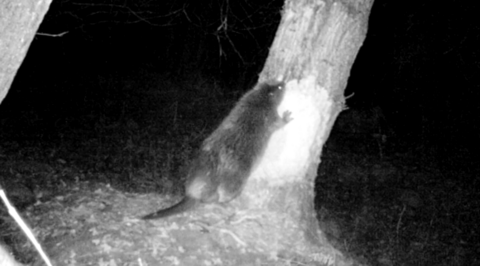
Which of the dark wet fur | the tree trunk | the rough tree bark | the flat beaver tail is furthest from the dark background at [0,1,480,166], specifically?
the tree trunk

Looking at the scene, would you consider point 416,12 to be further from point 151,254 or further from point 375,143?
point 151,254

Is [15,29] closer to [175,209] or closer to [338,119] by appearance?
[175,209]

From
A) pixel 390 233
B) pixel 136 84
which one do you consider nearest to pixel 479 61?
pixel 390 233

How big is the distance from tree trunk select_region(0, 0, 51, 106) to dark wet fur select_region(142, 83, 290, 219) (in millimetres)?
2542

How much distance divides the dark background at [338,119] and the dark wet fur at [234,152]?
1.24 metres

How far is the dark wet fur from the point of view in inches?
197

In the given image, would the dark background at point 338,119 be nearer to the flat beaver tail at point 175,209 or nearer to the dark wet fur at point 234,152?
the dark wet fur at point 234,152

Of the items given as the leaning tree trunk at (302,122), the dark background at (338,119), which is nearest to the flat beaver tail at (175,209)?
the leaning tree trunk at (302,122)

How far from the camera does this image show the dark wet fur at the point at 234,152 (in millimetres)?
5012

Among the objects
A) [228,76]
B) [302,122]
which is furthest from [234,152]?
[228,76]

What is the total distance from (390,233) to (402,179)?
3.42m

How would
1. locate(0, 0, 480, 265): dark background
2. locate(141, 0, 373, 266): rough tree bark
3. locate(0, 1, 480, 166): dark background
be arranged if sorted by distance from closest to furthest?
locate(141, 0, 373, 266): rough tree bark < locate(0, 0, 480, 265): dark background < locate(0, 1, 480, 166): dark background

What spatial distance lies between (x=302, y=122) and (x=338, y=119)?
11449 mm

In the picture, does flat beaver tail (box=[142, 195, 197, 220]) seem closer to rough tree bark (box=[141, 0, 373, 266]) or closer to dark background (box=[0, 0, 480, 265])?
rough tree bark (box=[141, 0, 373, 266])
